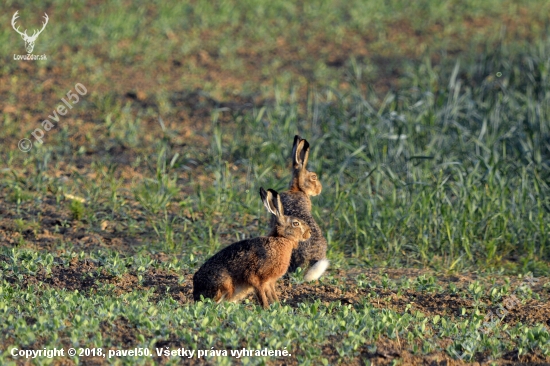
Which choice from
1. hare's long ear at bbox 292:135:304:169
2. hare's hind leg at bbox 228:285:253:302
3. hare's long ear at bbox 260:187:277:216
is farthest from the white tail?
hare's long ear at bbox 292:135:304:169

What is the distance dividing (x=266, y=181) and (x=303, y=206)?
1.92 m

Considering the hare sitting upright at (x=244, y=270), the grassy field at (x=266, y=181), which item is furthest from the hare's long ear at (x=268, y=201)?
the grassy field at (x=266, y=181)

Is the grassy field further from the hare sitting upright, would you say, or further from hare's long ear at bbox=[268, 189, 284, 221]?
hare's long ear at bbox=[268, 189, 284, 221]

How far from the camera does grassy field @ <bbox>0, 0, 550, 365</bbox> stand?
19.2 feet

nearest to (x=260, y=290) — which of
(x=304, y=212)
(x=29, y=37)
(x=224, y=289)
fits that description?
(x=224, y=289)

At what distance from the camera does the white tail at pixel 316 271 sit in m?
7.27

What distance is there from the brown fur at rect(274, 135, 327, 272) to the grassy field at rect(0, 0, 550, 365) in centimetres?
27

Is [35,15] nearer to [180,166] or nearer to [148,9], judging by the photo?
[148,9]

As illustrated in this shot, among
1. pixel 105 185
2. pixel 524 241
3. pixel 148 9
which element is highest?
pixel 148 9

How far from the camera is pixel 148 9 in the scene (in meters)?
15.6

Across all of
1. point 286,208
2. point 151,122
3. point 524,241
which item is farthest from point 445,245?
point 151,122

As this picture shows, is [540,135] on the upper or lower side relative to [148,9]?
lower

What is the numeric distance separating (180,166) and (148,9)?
20.5ft

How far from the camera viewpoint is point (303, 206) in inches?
313
